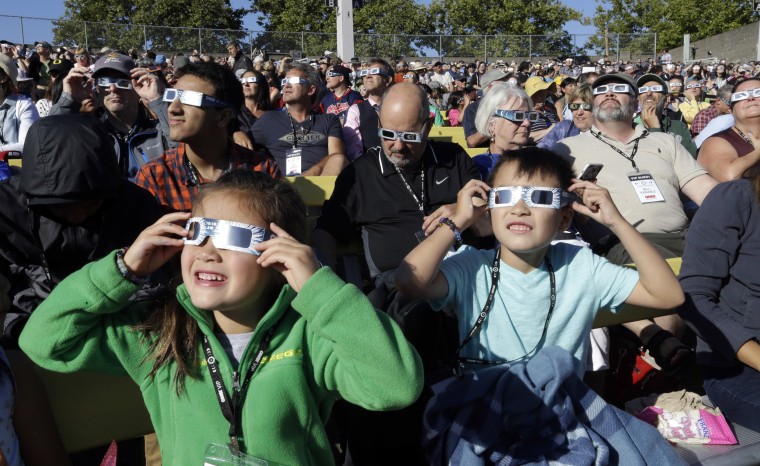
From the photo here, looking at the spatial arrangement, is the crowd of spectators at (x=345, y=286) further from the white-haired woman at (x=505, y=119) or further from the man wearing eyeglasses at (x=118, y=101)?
the man wearing eyeglasses at (x=118, y=101)

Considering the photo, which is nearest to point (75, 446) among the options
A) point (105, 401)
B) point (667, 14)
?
point (105, 401)

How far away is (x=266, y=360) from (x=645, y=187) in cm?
337

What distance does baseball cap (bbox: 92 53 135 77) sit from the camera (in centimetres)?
536

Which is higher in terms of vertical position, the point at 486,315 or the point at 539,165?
the point at 539,165

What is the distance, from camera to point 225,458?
1851 millimetres

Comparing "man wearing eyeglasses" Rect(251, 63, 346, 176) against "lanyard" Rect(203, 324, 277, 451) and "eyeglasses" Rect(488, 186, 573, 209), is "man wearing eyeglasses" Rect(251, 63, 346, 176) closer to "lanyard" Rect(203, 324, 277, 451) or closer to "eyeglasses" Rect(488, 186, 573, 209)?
"eyeglasses" Rect(488, 186, 573, 209)

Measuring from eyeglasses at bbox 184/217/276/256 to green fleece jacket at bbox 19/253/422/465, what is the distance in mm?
178

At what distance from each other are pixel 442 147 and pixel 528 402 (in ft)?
7.78

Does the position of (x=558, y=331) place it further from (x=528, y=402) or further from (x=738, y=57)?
(x=738, y=57)

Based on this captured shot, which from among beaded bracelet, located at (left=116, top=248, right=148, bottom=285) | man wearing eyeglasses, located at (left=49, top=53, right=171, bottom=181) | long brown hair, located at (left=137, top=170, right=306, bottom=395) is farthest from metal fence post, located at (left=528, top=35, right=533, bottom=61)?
beaded bracelet, located at (left=116, top=248, right=148, bottom=285)

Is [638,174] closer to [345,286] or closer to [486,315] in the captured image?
[486,315]

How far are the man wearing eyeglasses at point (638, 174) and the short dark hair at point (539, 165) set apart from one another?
5.02ft

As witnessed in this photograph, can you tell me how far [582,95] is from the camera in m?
6.98

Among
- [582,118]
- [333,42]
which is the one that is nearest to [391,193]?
[582,118]
